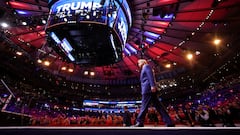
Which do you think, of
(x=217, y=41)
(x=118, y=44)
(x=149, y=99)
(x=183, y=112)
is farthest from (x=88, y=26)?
(x=217, y=41)

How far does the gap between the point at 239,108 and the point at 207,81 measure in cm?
1494

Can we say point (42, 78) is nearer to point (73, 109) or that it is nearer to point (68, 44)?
point (73, 109)

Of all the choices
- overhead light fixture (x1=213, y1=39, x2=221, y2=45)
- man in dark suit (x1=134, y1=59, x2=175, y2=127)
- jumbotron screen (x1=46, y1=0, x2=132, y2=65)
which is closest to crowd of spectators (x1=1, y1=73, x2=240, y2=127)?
jumbotron screen (x1=46, y1=0, x2=132, y2=65)

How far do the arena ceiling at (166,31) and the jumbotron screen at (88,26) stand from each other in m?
1.51

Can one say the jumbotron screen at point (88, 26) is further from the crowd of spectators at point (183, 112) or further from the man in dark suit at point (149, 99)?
the man in dark suit at point (149, 99)

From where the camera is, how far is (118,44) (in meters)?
11.8

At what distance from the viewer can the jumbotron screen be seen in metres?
10.1

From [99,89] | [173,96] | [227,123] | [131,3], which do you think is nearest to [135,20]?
[131,3]

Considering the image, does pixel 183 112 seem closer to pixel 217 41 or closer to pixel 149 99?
pixel 217 41

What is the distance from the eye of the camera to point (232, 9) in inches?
480

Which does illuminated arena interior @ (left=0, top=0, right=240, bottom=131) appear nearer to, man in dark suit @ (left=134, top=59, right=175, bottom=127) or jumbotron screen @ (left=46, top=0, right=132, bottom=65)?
jumbotron screen @ (left=46, top=0, right=132, bottom=65)

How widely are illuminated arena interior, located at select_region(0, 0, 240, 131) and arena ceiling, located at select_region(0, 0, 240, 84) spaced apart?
0.19 ft

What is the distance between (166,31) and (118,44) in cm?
552

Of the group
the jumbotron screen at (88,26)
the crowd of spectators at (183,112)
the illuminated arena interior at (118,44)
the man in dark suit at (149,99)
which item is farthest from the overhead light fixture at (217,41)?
the man in dark suit at (149,99)
